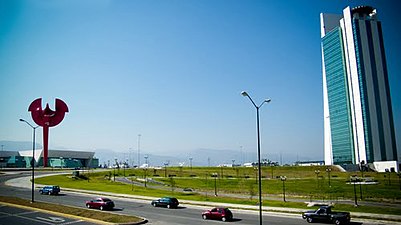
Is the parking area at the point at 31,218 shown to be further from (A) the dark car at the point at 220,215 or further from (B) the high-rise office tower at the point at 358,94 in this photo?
(B) the high-rise office tower at the point at 358,94

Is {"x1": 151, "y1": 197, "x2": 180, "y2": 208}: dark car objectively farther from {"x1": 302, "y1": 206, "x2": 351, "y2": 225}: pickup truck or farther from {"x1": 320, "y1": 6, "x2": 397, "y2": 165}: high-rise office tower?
{"x1": 320, "y1": 6, "x2": 397, "y2": 165}: high-rise office tower

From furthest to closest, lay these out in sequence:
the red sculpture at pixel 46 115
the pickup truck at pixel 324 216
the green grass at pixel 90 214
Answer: the red sculpture at pixel 46 115, the pickup truck at pixel 324 216, the green grass at pixel 90 214

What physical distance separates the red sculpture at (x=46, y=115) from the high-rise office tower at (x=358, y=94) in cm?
12954

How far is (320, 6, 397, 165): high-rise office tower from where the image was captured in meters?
148

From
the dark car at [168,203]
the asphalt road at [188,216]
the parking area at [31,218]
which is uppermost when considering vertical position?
the parking area at [31,218]

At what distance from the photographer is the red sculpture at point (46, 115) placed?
225ft

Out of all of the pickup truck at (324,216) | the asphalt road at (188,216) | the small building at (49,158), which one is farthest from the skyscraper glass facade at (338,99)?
the pickup truck at (324,216)

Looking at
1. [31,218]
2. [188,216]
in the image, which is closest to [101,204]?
[31,218]

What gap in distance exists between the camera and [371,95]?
497 feet

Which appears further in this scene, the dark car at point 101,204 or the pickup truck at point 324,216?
the dark car at point 101,204

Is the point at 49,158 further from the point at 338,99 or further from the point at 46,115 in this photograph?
the point at 338,99

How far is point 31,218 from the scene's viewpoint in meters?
33.0

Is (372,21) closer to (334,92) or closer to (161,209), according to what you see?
(334,92)

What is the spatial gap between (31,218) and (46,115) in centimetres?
4089
